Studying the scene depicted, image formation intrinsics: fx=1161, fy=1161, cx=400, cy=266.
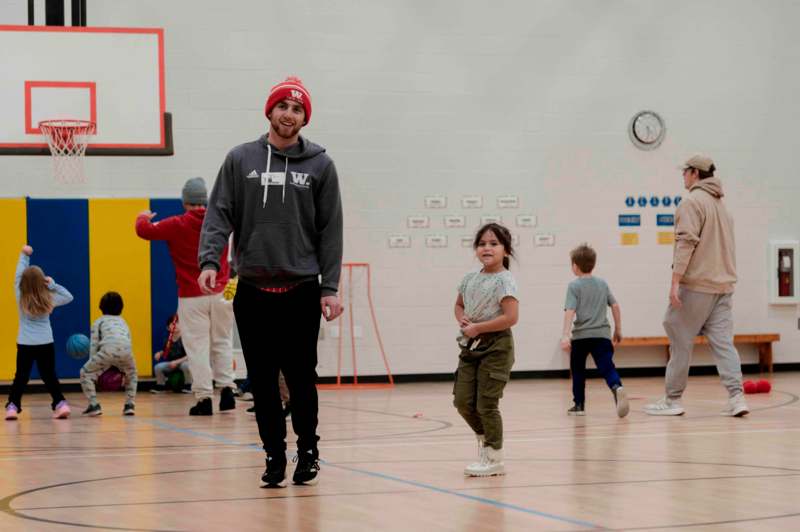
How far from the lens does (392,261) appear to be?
14453 mm

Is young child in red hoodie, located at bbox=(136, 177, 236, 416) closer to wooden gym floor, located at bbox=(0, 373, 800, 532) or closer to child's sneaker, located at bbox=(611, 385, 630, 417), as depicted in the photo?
wooden gym floor, located at bbox=(0, 373, 800, 532)

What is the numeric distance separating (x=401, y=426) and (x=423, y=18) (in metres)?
7.36

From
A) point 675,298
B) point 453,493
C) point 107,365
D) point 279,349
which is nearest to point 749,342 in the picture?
point 675,298

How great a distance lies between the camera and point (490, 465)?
5.64 m

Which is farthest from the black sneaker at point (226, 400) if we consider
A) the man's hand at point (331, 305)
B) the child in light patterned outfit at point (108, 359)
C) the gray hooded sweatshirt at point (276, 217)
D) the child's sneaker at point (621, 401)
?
the man's hand at point (331, 305)

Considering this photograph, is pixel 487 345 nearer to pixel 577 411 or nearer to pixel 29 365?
pixel 577 411

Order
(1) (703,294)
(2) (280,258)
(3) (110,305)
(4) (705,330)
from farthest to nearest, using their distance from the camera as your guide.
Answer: (3) (110,305) → (4) (705,330) → (1) (703,294) → (2) (280,258)

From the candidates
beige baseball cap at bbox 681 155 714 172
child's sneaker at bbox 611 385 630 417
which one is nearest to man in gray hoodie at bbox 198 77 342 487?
child's sneaker at bbox 611 385 630 417

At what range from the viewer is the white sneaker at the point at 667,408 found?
29.7 ft

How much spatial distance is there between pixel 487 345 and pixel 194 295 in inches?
170

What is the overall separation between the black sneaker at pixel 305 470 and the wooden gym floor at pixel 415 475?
0.06 meters

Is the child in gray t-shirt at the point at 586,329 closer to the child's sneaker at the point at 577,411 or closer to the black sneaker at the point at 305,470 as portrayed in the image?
the child's sneaker at the point at 577,411

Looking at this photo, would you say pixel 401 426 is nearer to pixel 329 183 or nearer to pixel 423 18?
pixel 329 183

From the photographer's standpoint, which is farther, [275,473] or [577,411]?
[577,411]
